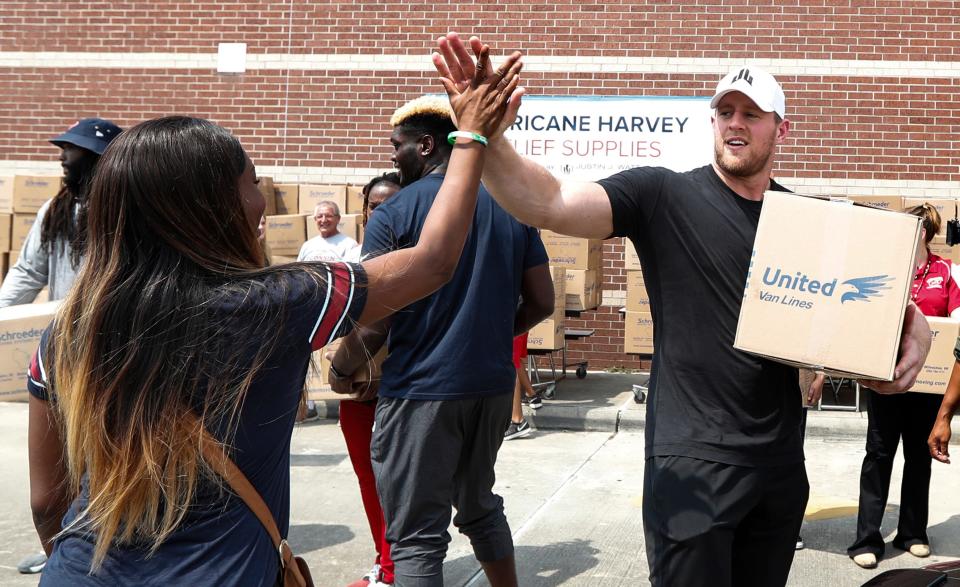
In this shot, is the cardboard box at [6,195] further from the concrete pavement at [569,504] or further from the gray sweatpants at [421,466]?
the gray sweatpants at [421,466]

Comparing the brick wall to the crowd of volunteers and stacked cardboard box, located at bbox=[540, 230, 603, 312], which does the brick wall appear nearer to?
stacked cardboard box, located at bbox=[540, 230, 603, 312]

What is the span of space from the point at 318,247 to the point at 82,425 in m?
7.75

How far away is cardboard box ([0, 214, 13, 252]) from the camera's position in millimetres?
11523

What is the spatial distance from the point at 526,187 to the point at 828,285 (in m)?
0.90

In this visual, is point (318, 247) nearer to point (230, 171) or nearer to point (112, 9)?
point (112, 9)

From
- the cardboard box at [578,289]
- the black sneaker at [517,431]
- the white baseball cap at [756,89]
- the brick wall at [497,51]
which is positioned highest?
the brick wall at [497,51]

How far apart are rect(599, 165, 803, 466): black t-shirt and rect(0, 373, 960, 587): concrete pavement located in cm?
246

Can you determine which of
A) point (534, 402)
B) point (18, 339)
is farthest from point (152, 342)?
point (534, 402)

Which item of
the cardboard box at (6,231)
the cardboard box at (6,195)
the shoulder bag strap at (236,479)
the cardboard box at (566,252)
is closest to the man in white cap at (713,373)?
the shoulder bag strap at (236,479)

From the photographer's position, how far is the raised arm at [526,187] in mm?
2285

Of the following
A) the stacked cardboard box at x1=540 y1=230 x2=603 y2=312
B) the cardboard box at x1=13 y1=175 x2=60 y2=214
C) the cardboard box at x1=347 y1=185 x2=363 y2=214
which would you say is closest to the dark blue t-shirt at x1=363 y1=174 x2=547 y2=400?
the stacked cardboard box at x1=540 y1=230 x2=603 y2=312

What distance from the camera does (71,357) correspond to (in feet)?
6.38

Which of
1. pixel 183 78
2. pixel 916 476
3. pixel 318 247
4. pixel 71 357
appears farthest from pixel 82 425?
pixel 183 78

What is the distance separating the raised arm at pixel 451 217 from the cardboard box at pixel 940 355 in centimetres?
453
